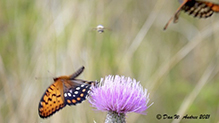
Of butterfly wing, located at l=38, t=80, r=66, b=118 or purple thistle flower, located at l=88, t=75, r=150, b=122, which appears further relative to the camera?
purple thistle flower, located at l=88, t=75, r=150, b=122

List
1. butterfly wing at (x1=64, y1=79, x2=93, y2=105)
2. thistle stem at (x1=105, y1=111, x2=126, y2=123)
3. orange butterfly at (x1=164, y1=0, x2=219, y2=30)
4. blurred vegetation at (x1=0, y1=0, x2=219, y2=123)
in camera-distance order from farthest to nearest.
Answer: blurred vegetation at (x1=0, y1=0, x2=219, y2=123), thistle stem at (x1=105, y1=111, x2=126, y2=123), orange butterfly at (x1=164, y1=0, x2=219, y2=30), butterfly wing at (x1=64, y1=79, x2=93, y2=105)

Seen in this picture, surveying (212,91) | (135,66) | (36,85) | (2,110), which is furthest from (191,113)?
(2,110)

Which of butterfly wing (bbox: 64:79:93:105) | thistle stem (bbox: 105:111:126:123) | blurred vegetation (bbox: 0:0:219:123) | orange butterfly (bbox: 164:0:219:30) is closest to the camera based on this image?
butterfly wing (bbox: 64:79:93:105)

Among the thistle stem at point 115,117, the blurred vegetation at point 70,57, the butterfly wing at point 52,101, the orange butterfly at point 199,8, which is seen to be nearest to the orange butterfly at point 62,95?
the butterfly wing at point 52,101

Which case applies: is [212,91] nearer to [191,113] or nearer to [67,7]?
[191,113]

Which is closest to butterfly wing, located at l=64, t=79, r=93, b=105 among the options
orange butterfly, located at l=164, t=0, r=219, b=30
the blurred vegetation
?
orange butterfly, located at l=164, t=0, r=219, b=30

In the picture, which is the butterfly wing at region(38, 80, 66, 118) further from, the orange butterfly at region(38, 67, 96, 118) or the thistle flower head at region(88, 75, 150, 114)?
the thistle flower head at region(88, 75, 150, 114)

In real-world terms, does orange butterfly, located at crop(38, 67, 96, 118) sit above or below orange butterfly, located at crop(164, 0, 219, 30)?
below
